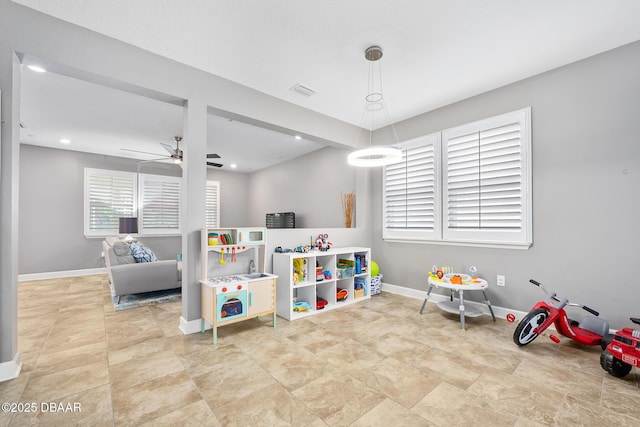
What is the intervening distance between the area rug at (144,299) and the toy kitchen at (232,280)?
1528 millimetres

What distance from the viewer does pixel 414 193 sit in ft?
13.5

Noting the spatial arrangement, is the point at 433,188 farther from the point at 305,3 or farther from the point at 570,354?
the point at 305,3

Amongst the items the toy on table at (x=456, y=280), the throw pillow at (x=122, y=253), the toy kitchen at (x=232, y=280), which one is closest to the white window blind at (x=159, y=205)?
the throw pillow at (x=122, y=253)

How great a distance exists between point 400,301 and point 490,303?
3.66ft

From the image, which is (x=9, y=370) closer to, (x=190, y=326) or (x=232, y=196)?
(x=190, y=326)

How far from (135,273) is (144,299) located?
43 cm

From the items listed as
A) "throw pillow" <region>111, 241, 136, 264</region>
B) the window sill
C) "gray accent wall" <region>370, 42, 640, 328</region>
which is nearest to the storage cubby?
the window sill

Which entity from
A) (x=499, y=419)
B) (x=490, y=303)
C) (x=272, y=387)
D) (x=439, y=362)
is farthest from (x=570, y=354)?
(x=272, y=387)

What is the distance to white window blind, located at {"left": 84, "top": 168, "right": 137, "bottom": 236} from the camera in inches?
235

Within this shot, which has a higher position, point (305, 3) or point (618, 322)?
point (305, 3)

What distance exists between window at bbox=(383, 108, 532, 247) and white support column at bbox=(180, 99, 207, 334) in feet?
9.37

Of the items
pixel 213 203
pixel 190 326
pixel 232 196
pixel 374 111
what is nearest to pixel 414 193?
pixel 374 111

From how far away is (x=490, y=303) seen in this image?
338 centimetres

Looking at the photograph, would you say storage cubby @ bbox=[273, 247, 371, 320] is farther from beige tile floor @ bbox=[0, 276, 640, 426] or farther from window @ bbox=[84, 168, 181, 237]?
window @ bbox=[84, 168, 181, 237]
